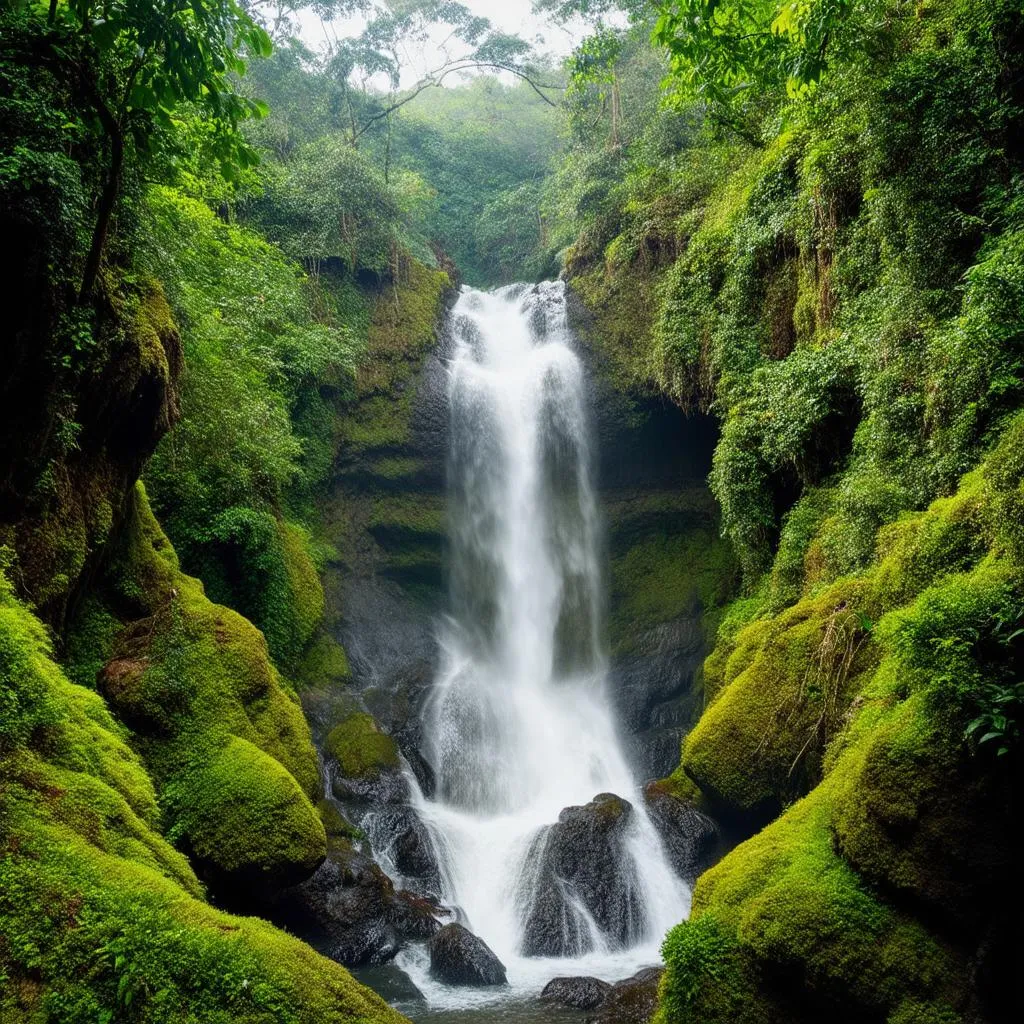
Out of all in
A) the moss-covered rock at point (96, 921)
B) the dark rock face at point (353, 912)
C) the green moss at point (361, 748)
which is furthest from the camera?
the green moss at point (361, 748)

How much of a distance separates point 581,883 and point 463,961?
2.35 m

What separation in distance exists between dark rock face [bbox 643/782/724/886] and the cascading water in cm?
21

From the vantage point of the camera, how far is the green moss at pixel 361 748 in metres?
12.3

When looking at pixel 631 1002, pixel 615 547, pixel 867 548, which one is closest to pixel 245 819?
pixel 631 1002

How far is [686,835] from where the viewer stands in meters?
10.8

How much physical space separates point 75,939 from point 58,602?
142 inches

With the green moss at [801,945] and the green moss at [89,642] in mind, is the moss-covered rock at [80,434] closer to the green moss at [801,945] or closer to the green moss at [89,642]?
the green moss at [89,642]

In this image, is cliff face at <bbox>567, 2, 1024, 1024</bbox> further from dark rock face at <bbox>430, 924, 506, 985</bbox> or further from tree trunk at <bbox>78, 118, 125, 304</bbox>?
tree trunk at <bbox>78, 118, 125, 304</bbox>

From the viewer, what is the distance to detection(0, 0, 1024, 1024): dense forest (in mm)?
4535

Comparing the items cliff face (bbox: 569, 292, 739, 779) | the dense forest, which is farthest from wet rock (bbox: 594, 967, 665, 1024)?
cliff face (bbox: 569, 292, 739, 779)

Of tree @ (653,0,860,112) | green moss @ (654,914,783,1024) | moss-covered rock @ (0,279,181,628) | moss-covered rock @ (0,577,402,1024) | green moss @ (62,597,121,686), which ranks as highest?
tree @ (653,0,860,112)

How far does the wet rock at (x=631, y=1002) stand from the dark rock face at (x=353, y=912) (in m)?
2.69

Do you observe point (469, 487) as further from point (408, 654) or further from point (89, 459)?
point (89, 459)

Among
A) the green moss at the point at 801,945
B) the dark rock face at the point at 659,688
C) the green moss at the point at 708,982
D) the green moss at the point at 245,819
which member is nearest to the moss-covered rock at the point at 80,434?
the green moss at the point at 245,819
